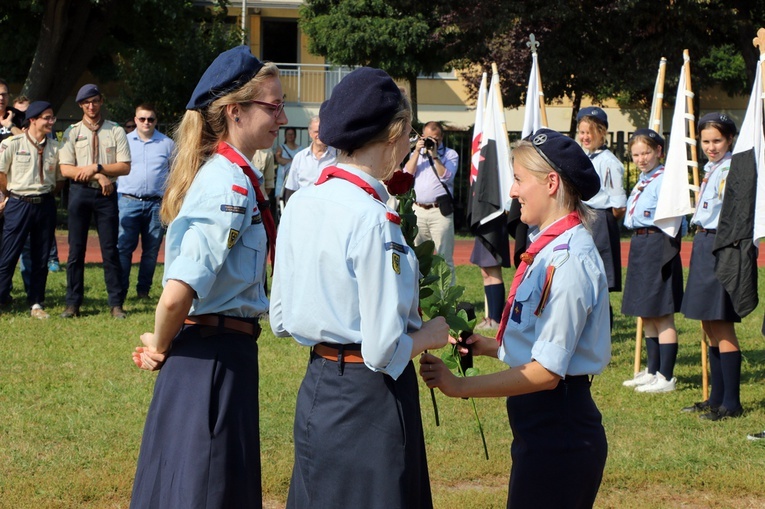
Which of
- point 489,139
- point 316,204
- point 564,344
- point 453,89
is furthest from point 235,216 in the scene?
point 453,89

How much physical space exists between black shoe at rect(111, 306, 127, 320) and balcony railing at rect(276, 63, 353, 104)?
977 inches

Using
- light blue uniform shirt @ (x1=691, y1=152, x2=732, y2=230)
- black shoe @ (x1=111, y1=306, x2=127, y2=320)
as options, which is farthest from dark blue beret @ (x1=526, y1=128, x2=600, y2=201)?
black shoe @ (x1=111, y1=306, x2=127, y2=320)

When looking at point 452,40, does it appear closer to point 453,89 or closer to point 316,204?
point 453,89

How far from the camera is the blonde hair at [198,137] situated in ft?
11.5

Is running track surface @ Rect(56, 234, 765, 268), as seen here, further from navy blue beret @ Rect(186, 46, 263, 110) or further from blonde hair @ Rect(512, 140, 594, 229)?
blonde hair @ Rect(512, 140, 594, 229)

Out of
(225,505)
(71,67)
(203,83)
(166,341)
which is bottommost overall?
(225,505)

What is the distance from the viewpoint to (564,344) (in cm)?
302

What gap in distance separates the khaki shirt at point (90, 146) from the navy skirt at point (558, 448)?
315 inches

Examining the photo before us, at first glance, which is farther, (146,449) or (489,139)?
(489,139)

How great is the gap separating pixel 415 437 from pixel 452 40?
24.7 meters

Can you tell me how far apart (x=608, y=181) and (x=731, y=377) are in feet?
6.52

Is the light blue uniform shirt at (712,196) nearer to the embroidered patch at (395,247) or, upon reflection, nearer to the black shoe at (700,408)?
the black shoe at (700,408)

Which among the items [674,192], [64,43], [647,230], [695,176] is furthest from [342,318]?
[64,43]

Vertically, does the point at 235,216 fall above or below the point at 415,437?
above
